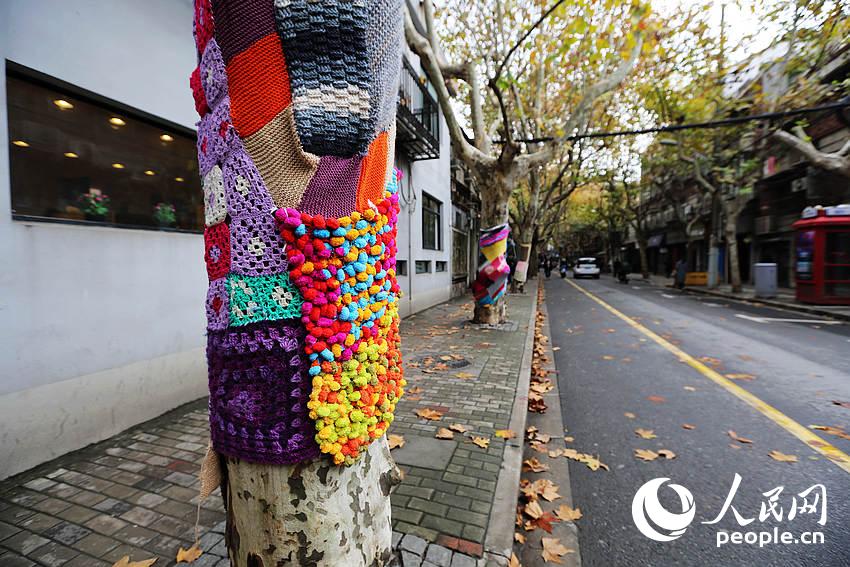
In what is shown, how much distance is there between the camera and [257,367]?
124 centimetres

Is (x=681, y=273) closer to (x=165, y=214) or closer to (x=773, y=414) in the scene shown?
(x=773, y=414)

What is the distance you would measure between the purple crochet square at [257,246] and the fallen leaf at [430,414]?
3.13 m

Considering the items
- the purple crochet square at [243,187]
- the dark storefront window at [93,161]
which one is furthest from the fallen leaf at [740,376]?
the dark storefront window at [93,161]

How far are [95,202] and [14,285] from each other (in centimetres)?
100

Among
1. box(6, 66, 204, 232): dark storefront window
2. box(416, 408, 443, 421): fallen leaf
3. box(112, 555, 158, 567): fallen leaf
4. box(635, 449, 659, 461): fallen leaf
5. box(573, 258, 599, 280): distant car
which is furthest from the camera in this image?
box(573, 258, 599, 280): distant car

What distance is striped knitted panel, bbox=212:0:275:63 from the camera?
1.15 m

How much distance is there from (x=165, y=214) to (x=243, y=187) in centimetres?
378

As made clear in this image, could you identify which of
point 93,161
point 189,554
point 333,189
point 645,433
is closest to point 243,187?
point 333,189

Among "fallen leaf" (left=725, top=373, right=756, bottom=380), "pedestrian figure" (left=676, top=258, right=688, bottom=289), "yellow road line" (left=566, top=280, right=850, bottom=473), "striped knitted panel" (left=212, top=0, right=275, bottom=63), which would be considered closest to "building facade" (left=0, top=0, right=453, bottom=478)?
"striped knitted panel" (left=212, top=0, right=275, bottom=63)

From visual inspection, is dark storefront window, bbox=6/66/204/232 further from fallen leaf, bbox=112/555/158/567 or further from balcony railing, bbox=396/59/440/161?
balcony railing, bbox=396/59/440/161

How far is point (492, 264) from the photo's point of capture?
8.36 meters

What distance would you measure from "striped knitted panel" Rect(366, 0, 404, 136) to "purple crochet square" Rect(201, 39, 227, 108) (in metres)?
Answer: 0.44

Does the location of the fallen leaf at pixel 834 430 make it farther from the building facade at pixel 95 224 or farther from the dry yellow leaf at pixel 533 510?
the building facade at pixel 95 224

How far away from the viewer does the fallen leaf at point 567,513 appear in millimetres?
2637
